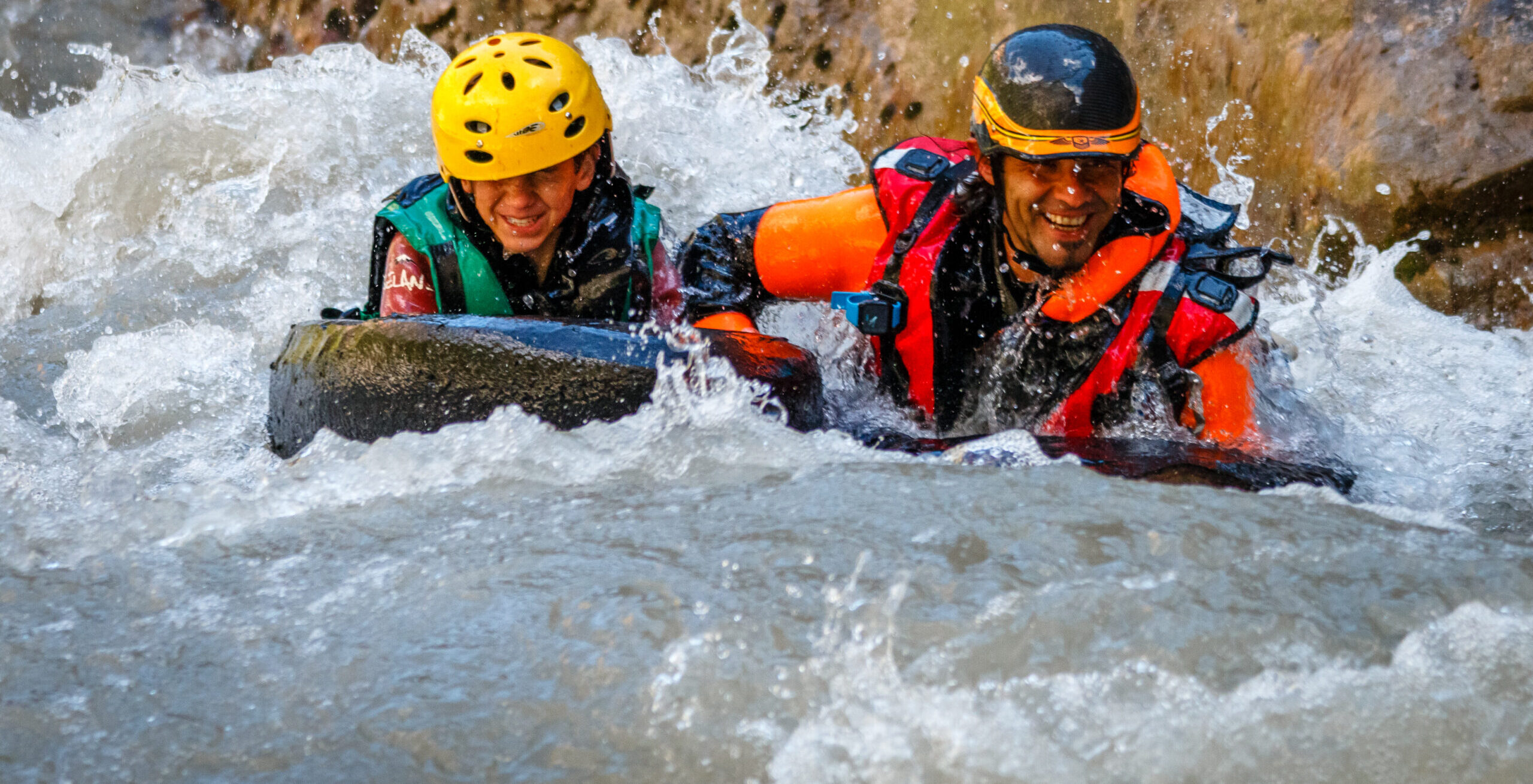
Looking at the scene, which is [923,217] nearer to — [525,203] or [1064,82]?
[1064,82]

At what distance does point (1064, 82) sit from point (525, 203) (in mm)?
1570

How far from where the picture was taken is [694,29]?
6.66 m

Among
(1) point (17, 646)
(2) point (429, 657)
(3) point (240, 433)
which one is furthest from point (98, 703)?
(3) point (240, 433)

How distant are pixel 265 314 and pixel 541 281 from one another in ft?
6.17

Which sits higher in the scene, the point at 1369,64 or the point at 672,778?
the point at 1369,64

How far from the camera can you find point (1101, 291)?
11.0ft

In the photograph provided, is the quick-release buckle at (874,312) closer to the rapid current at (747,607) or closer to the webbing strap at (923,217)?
the webbing strap at (923,217)

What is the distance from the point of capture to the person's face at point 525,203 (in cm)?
379

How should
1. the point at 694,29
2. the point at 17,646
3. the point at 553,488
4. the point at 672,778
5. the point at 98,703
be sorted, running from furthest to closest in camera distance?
the point at 694,29 → the point at 553,488 → the point at 17,646 → the point at 98,703 → the point at 672,778

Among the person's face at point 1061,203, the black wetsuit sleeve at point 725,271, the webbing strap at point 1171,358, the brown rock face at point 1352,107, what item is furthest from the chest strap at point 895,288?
the brown rock face at point 1352,107

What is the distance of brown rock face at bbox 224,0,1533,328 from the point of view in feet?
14.9

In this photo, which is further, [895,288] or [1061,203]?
[895,288]

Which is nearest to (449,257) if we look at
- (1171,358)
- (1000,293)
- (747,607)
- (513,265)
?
(513,265)

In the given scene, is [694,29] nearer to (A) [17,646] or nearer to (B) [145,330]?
(B) [145,330]
